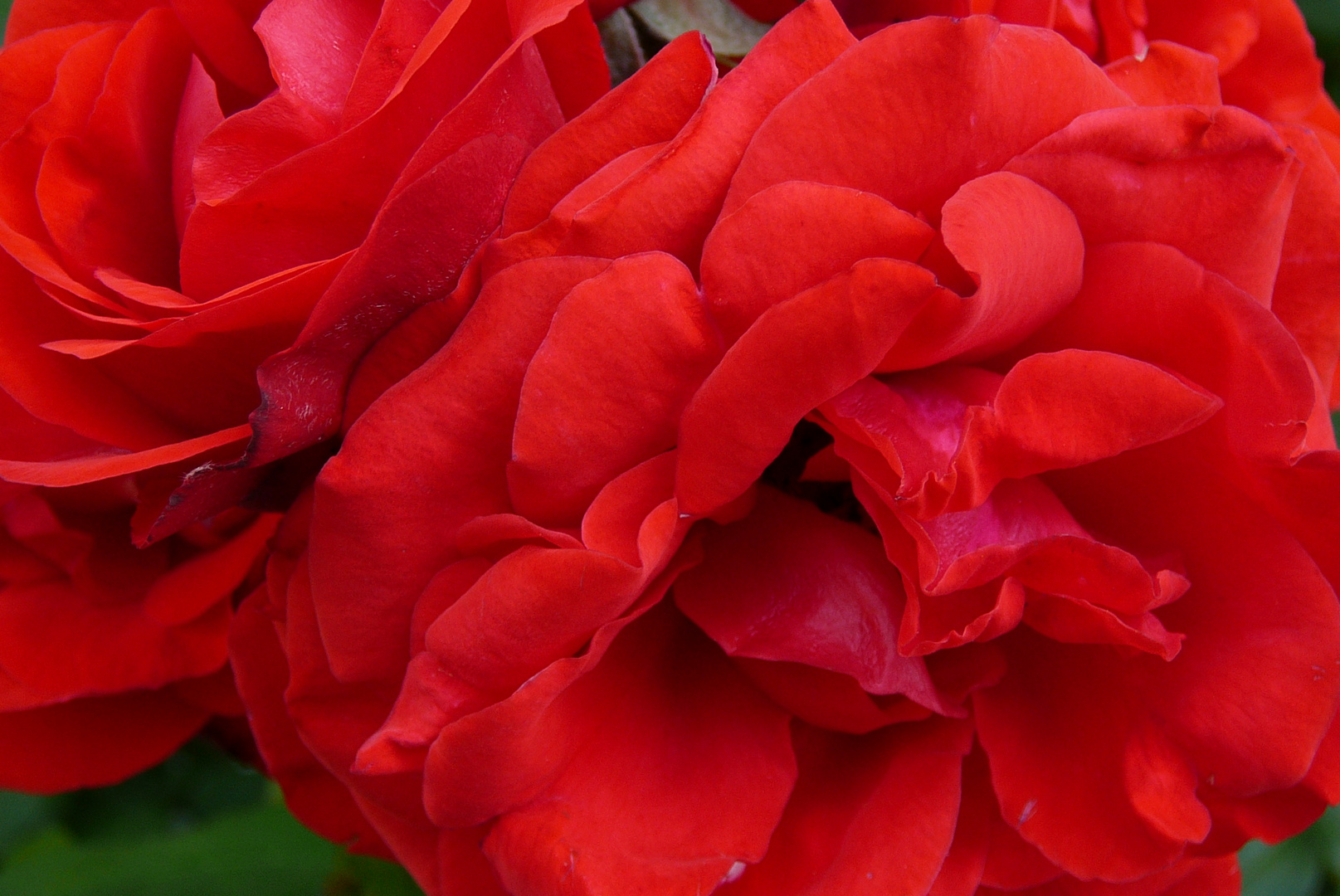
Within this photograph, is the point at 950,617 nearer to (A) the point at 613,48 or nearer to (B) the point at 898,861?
(B) the point at 898,861

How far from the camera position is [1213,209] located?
17.0 inches

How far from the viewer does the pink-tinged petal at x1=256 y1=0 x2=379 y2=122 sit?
0.45 metres

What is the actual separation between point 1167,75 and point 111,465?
1.44 ft

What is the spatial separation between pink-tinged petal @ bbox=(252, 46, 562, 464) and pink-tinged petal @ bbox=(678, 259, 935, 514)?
111 millimetres

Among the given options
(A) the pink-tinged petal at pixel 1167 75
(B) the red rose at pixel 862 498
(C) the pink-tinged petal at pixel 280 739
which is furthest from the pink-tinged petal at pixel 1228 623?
(C) the pink-tinged petal at pixel 280 739

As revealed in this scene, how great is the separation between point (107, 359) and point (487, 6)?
0.21 metres

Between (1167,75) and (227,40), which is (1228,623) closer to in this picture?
(1167,75)

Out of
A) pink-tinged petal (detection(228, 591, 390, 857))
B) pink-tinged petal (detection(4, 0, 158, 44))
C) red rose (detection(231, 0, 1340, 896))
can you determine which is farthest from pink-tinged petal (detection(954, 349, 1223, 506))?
pink-tinged petal (detection(4, 0, 158, 44))

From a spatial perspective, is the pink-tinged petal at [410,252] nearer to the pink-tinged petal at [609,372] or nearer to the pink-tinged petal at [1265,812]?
the pink-tinged petal at [609,372]

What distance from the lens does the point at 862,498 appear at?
452 mm

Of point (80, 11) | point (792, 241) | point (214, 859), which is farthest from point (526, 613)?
point (214, 859)

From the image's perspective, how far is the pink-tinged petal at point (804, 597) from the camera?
0.46 meters

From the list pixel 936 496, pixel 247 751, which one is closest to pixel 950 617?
pixel 936 496

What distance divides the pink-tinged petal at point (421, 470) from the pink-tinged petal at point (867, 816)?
186mm
